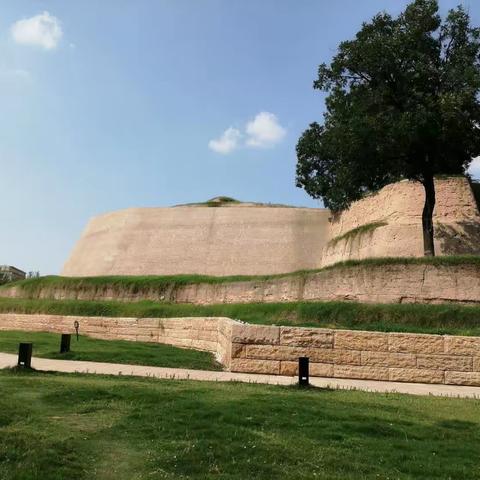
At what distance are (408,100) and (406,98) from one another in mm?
395

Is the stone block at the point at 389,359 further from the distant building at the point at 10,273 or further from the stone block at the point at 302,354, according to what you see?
the distant building at the point at 10,273

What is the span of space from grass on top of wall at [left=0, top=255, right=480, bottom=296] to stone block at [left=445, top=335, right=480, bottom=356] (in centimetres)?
750

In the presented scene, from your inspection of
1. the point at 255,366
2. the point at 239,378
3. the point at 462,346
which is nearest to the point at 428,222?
the point at 462,346

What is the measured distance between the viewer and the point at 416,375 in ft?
40.9

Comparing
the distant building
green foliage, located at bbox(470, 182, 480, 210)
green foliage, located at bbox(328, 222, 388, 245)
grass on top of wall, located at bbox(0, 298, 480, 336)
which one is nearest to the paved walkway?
grass on top of wall, located at bbox(0, 298, 480, 336)

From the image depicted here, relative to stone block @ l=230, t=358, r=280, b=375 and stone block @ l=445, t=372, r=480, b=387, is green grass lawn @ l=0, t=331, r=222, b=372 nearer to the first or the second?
stone block @ l=230, t=358, r=280, b=375

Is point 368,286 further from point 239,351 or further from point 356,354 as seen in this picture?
point 239,351

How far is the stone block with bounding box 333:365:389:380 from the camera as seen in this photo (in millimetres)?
12570

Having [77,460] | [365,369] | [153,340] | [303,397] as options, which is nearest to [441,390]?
[365,369]

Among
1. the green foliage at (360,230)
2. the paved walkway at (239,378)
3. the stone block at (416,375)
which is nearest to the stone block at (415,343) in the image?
the stone block at (416,375)

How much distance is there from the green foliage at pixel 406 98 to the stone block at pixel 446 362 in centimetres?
1122

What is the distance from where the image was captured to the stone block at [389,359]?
12.5 m

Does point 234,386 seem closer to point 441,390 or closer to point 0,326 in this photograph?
point 441,390

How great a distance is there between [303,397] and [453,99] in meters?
16.2
